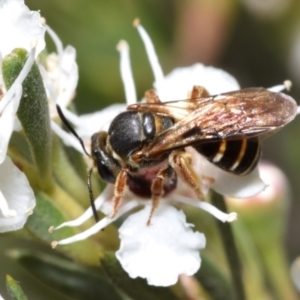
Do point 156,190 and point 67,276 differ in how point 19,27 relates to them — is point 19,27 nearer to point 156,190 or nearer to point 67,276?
point 156,190

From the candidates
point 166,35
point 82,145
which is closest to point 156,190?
point 82,145

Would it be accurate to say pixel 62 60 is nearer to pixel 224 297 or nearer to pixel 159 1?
pixel 224 297

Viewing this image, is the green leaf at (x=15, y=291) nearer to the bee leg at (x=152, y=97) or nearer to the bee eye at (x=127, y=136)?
the bee eye at (x=127, y=136)

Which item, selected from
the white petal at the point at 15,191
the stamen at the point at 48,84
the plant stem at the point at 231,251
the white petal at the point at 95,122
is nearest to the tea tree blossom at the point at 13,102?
the white petal at the point at 15,191

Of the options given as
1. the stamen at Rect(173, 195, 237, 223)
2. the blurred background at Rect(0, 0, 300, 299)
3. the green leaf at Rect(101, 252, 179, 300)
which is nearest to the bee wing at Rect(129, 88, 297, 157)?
the stamen at Rect(173, 195, 237, 223)

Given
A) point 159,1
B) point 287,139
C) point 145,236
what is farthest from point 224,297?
point 159,1

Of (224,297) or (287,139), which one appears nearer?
(224,297)

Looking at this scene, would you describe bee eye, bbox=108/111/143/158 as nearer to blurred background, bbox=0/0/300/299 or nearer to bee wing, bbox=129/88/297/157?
bee wing, bbox=129/88/297/157
